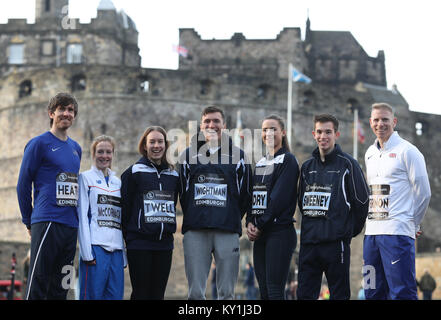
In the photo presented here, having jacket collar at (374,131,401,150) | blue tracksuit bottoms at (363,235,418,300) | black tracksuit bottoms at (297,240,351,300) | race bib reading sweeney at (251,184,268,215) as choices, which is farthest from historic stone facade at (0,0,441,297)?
black tracksuit bottoms at (297,240,351,300)

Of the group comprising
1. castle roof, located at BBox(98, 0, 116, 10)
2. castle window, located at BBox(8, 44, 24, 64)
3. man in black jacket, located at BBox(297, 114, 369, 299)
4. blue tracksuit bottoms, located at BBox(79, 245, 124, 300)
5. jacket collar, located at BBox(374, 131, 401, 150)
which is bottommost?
blue tracksuit bottoms, located at BBox(79, 245, 124, 300)

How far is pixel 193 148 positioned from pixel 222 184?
1.39 feet

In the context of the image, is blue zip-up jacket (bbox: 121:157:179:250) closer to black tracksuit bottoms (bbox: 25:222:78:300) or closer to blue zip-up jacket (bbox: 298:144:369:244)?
black tracksuit bottoms (bbox: 25:222:78:300)

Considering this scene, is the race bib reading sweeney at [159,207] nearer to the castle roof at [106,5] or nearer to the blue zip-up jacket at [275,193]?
the blue zip-up jacket at [275,193]

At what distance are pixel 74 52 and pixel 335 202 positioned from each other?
36.0 metres

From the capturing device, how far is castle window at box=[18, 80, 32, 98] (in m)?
34.8

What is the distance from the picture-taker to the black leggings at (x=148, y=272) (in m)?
6.18

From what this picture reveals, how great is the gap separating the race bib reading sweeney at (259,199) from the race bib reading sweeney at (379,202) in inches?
33.4

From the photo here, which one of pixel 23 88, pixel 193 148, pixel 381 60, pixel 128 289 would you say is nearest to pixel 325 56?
pixel 381 60

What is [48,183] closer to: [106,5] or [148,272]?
[148,272]

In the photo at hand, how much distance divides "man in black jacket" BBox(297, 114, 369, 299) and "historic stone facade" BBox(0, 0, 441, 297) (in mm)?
22363

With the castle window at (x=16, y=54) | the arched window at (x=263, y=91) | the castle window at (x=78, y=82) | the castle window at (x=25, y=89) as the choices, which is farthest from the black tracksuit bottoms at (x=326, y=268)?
the castle window at (x=16, y=54)

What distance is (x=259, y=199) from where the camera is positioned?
643 cm

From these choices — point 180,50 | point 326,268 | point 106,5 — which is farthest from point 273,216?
point 106,5
